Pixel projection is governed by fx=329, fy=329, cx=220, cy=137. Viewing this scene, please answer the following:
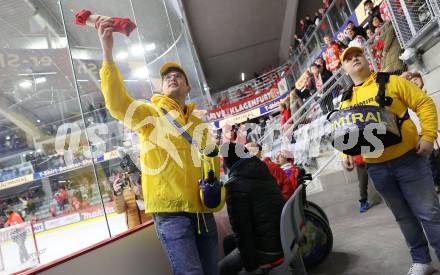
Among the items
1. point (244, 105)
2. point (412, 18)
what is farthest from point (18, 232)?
point (244, 105)

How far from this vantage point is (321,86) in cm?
735

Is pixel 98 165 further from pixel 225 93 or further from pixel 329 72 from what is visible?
pixel 225 93

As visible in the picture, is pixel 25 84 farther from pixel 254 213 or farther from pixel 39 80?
pixel 254 213

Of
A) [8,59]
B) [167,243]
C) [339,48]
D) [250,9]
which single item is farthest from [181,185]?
[250,9]

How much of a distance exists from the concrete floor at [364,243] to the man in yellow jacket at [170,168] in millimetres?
1564

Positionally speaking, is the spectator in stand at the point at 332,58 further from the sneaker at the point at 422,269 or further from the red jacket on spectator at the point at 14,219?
the red jacket on spectator at the point at 14,219

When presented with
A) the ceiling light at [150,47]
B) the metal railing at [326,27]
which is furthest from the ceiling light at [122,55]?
the metal railing at [326,27]

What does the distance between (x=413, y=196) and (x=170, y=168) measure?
1440mm

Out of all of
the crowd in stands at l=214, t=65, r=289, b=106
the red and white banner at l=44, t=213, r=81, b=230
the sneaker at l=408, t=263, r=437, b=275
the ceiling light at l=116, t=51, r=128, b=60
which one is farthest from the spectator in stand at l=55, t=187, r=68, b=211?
the crowd in stands at l=214, t=65, r=289, b=106

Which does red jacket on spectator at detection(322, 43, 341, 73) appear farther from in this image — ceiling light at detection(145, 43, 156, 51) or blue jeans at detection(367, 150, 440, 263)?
blue jeans at detection(367, 150, 440, 263)

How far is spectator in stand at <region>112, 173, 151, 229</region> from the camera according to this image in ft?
8.28

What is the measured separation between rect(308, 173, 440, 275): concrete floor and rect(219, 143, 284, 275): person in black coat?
1.03 metres

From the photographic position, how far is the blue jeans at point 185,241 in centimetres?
145

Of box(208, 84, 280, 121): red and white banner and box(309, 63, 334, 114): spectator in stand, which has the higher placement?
box(208, 84, 280, 121): red and white banner
